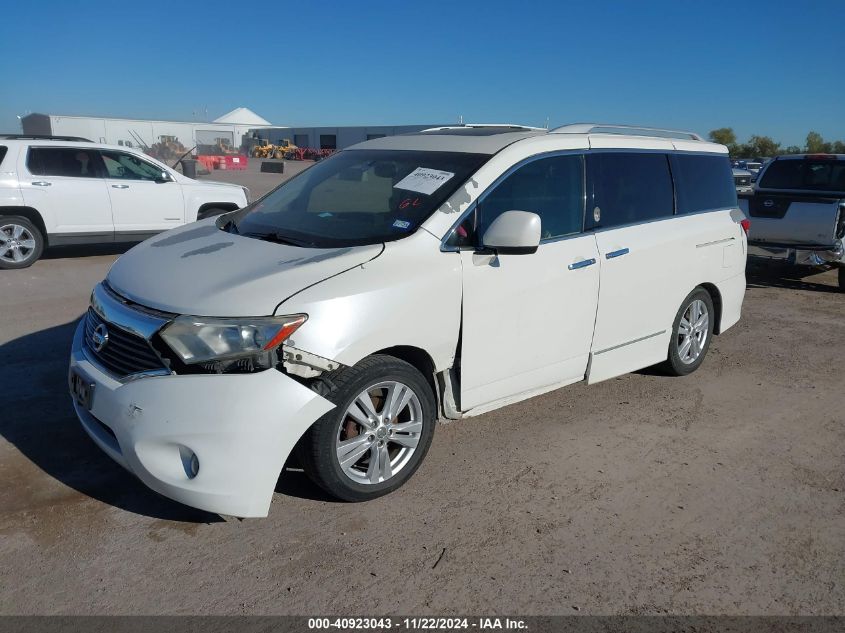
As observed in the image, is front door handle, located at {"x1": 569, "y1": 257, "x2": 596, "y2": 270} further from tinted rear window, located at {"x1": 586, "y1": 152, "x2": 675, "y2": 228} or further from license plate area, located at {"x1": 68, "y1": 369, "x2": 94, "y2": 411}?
license plate area, located at {"x1": 68, "y1": 369, "x2": 94, "y2": 411}

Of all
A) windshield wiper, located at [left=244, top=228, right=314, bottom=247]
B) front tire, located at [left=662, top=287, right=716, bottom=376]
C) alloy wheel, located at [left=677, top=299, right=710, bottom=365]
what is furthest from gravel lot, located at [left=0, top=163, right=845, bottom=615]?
windshield wiper, located at [left=244, top=228, right=314, bottom=247]

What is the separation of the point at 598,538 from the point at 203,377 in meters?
1.96

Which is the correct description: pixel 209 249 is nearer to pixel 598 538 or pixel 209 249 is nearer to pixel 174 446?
pixel 174 446

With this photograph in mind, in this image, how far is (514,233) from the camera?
3.57m

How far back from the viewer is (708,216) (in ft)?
18.0

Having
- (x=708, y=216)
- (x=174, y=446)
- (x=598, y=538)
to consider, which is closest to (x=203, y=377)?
(x=174, y=446)

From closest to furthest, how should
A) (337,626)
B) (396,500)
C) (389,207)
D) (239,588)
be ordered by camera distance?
(337,626) < (239,588) < (396,500) < (389,207)

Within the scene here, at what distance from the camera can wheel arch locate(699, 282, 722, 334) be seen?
558 centimetres

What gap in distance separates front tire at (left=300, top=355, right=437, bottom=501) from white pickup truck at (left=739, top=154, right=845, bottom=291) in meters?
7.00

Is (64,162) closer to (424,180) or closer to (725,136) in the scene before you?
(424,180)

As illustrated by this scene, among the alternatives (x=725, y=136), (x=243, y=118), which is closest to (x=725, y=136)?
(x=725, y=136)

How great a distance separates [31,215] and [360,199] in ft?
23.4

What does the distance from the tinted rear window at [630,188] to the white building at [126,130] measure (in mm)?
48870

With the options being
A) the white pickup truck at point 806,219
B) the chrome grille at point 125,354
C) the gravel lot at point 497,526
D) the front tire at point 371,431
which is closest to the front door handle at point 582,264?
the gravel lot at point 497,526
